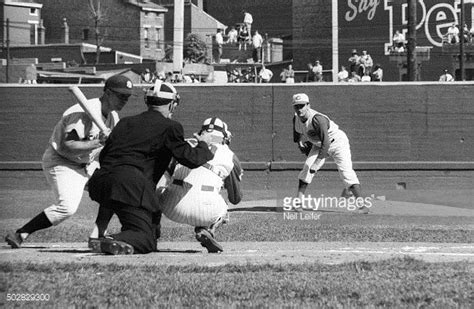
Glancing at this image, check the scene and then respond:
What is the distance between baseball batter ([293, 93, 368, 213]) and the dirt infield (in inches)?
235

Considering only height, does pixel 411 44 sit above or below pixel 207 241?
above

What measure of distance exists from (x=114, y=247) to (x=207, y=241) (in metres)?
0.84

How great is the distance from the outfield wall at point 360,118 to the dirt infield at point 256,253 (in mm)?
12803

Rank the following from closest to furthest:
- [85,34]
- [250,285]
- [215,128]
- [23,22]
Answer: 1. [250,285]
2. [215,128]
3. [23,22]
4. [85,34]

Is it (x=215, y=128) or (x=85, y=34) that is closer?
(x=215, y=128)

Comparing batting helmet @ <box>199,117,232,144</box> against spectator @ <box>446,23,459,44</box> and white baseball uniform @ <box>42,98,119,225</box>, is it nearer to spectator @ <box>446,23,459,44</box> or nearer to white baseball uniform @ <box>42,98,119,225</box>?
white baseball uniform @ <box>42,98,119,225</box>

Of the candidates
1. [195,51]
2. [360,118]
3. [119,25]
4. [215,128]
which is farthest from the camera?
[119,25]

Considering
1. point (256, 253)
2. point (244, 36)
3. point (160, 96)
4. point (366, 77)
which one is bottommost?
point (256, 253)

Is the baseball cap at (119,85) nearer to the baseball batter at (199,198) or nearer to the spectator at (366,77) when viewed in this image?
the baseball batter at (199,198)

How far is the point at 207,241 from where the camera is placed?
31.4 feet

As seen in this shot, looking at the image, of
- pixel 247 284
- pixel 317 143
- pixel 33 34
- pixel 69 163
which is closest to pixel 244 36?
pixel 33 34

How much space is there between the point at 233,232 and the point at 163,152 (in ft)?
13.2

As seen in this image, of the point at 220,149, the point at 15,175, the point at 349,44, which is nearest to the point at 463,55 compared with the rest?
the point at 349,44

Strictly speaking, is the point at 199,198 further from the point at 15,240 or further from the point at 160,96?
the point at 15,240
